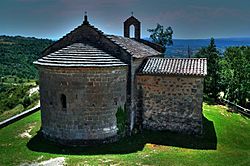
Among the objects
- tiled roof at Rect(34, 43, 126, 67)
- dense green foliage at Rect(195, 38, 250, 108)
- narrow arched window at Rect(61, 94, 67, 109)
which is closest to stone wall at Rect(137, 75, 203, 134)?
tiled roof at Rect(34, 43, 126, 67)

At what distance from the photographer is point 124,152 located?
14648 millimetres

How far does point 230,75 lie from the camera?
101 feet

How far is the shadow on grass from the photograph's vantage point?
583 inches

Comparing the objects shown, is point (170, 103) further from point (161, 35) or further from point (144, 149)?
point (161, 35)

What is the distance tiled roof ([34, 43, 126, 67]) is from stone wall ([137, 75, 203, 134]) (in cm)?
283

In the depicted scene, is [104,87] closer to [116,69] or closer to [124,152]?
[116,69]

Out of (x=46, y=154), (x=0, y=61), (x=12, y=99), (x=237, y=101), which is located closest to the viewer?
(x=46, y=154)

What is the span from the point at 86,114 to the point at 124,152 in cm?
297

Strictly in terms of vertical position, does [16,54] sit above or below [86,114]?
above

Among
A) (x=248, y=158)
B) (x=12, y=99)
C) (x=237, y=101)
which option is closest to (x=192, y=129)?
(x=248, y=158)

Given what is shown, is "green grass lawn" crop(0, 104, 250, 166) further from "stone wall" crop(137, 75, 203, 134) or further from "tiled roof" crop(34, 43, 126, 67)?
"tiled roof" crop(34, 43, 126, 67)

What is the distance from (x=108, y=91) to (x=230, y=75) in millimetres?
20196

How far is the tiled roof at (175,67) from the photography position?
1683 cm

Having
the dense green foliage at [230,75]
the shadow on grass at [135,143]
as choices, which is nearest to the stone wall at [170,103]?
the shadow on grass at [135,143]
